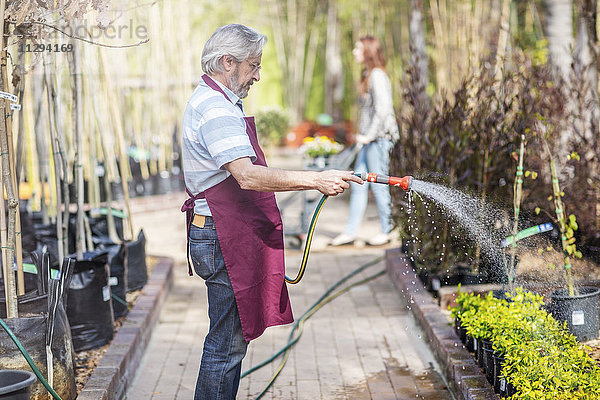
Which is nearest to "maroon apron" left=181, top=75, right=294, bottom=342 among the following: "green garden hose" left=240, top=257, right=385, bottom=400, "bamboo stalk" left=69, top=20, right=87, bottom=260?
"green garden hose" left=240, top=257, right=385, bottom=400

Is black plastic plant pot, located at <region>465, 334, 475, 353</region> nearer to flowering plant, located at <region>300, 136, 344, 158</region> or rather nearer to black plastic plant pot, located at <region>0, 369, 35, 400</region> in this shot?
black plastic plant pot, located at <region>0, 369, 35, 400</region>

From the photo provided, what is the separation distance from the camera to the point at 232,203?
117 inches

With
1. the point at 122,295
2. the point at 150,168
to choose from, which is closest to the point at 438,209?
the point at 122,295

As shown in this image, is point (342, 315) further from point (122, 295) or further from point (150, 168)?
point (150, 168)

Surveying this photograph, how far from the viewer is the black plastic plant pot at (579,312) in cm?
388

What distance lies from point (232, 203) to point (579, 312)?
75.7 inches

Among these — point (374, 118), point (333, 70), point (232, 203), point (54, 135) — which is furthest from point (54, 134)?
point (333, 70)

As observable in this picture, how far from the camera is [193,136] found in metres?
2.92

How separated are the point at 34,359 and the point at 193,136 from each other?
44.0 inches

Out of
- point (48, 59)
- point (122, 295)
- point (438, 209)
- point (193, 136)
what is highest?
point (48, 59)

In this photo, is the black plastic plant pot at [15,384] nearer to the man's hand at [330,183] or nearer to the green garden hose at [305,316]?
the man's hand at [330,183]

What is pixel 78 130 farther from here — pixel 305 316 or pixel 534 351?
pixel 534 351

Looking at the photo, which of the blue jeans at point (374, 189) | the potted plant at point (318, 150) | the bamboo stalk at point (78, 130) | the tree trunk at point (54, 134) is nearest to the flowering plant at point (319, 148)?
the potted plant at point (318, 150)

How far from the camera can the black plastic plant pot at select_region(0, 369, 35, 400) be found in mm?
2605
